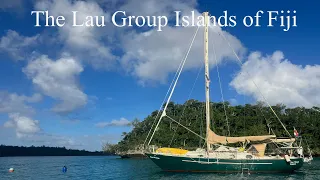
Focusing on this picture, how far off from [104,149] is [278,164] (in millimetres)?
116152

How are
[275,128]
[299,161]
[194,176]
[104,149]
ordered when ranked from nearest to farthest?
1. [194,176]
2. [299,161]
3. [275,128]
4. [104,149]

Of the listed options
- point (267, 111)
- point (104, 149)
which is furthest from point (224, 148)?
point (104, 149)

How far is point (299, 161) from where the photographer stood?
42844 mm

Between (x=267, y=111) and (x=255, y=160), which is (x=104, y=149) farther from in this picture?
(x=255, y=160)

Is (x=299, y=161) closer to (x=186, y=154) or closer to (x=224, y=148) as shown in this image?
(x=224, y=148)

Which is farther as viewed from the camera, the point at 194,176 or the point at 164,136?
the point at 164,136

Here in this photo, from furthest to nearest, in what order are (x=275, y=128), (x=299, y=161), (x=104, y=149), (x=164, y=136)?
(x=104, y=149) → (x=164, y=136) → (x=275, y=128) → (x=299, y=161)

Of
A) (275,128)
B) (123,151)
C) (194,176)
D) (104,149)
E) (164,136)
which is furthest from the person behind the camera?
(104,149)

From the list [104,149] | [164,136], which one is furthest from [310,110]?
[104,149]

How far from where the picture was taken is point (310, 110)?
122 metres

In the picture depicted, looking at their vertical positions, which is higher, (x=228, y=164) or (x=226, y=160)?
(x=226, y=160)

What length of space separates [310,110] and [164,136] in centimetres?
5329

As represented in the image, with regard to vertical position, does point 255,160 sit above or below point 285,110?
below

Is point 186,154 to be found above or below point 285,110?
below
